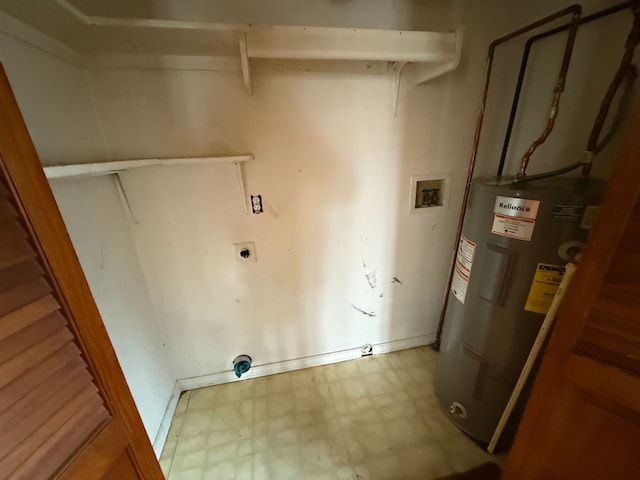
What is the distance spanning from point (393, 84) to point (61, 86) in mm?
1364

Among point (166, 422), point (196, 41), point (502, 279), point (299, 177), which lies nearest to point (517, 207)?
point (502, 279)

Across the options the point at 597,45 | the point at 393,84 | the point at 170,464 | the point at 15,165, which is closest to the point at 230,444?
the point at 170,464

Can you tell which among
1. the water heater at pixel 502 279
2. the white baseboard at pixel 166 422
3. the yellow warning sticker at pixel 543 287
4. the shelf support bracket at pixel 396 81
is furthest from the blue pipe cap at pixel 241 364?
the shelf support bracket at pixel 396 81

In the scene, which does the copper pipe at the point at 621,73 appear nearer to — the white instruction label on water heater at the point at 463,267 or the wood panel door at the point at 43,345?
the white instruction label on water heater at the point at 463,267

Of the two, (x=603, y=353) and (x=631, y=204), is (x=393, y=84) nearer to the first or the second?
(x=631, y=204)

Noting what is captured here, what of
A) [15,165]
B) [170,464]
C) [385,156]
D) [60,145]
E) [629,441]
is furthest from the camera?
[385,156]

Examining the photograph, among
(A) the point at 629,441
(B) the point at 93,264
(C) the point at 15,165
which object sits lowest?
(A) the point at 629,441

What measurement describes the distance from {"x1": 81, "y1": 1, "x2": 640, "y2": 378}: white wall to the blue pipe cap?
0.14 feet

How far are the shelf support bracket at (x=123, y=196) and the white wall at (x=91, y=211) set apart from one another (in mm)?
25

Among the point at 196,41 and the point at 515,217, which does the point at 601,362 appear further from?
the point at 196,41

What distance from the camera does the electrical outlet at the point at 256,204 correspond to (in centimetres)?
129

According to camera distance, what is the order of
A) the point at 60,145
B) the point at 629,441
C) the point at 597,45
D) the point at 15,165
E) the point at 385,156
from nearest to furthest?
the point at 15,165 → the point at 629,441 → the point at 60,145 → the point at 597,45 → the point at 385,156

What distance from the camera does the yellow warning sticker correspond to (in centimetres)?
89

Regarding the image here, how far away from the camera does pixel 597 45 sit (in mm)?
1001
